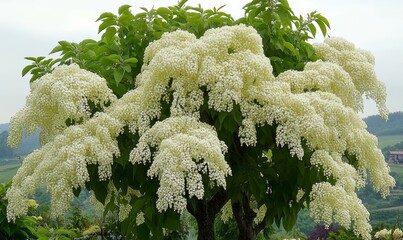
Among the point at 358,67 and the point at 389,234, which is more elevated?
the point at 358,67

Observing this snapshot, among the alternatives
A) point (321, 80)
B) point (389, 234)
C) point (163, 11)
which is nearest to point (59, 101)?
point (163, 11)

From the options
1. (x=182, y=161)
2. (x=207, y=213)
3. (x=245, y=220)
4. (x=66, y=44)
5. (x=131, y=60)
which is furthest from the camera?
(x=245, y=220)

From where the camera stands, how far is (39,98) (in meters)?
7.29

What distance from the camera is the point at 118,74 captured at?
797 centimetres

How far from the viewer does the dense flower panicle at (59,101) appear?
7.09 meters

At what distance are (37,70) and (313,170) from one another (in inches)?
167

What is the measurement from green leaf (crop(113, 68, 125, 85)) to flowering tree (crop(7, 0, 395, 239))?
2 centimetres

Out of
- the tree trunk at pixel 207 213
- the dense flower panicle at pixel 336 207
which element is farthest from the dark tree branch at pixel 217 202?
the dense flower panicle at pixel 336 207

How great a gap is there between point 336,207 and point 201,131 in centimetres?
171

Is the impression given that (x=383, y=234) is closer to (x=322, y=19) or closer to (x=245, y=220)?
(x=245, y=220)

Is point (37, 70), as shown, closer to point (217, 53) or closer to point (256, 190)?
point (217, 53)

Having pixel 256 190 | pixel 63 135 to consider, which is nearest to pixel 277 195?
pixel 256 190

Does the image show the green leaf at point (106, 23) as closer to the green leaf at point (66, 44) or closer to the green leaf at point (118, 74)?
the green leaf at point (66, 44)

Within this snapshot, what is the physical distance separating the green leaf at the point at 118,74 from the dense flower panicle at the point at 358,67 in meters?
3.07
